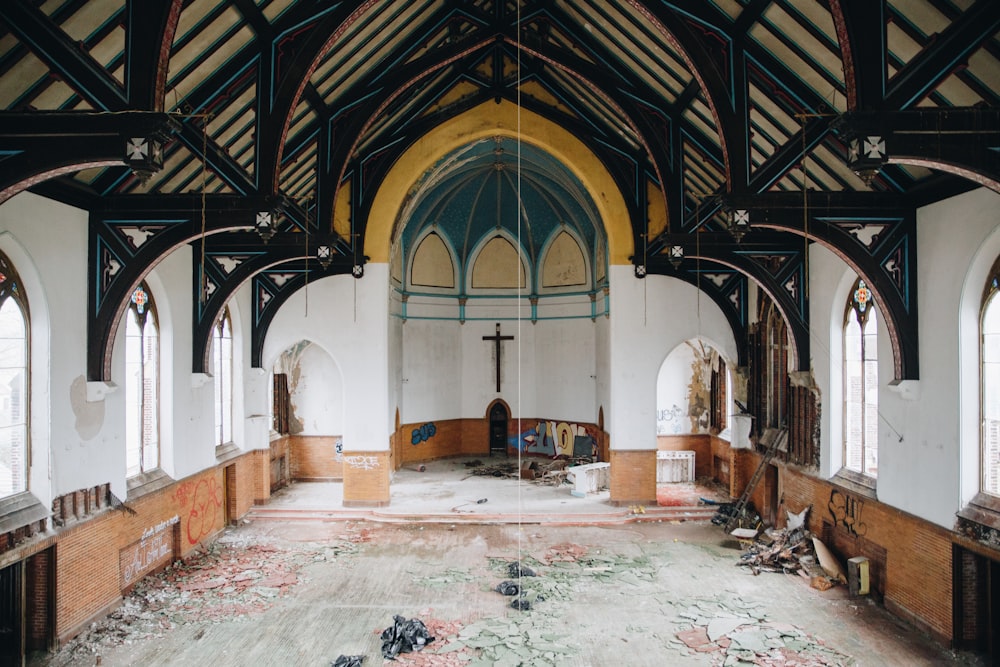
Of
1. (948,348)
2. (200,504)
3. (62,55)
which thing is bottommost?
(200,504)

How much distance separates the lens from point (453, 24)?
14906 mm

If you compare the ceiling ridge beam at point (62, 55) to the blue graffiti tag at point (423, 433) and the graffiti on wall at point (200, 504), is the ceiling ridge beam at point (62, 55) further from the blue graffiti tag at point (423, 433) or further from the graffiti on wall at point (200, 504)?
the blue graffiti tag at point (423, 433)

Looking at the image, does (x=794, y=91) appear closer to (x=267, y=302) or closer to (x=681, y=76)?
(x=681, y=76)

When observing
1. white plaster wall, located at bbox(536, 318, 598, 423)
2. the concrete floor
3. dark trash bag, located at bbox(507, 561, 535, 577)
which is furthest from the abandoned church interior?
dark trash bag, located at bbox(507, 561, 535, 577)

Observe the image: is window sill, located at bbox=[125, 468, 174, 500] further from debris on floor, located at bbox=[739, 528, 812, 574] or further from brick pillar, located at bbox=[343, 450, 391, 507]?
debris on floor, located at bbox=[739, 528, 812, 574]

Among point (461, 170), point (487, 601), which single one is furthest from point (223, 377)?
point (461, 170)

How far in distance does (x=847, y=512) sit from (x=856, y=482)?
0.59 m

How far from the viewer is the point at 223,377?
16719 mm

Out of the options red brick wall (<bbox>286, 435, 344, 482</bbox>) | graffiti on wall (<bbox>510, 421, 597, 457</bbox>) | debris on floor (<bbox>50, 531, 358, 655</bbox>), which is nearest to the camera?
debris on floor (<bbox>50, 531, 358, 655</bbox>)

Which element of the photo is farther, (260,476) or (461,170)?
(461,170)

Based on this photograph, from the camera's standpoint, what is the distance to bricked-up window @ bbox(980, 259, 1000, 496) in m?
8.98

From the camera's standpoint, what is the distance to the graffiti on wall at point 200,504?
542 inches

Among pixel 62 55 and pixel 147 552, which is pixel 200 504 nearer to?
pixel 147 552

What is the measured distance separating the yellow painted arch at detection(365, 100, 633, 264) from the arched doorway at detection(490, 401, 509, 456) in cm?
1015
